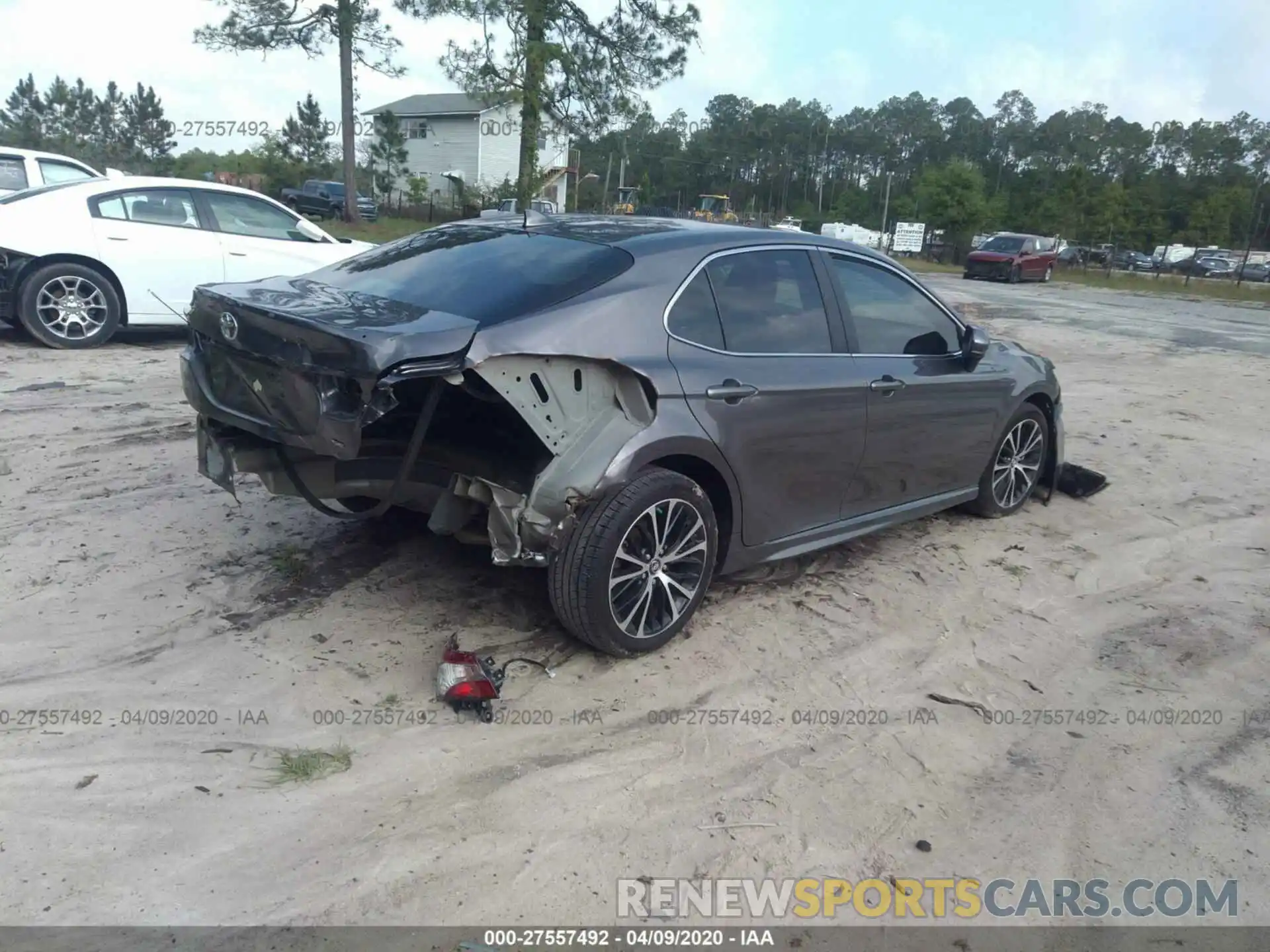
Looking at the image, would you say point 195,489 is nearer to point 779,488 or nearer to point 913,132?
point 779,488

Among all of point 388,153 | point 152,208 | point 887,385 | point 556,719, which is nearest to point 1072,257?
point 388,153

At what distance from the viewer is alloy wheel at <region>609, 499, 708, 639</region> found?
386cm

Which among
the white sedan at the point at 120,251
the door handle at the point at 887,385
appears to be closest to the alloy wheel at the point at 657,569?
the door handle at the point at 887,385

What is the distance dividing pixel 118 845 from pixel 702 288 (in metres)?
2.85

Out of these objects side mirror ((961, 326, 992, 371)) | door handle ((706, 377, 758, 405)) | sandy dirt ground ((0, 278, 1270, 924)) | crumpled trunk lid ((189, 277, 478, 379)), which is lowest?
sandy dirt ground ((0, 278, 1270, 924))

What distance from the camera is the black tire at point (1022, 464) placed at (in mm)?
5816

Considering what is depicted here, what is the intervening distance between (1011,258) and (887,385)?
103ft

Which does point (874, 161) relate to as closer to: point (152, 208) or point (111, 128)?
point (111, 128)

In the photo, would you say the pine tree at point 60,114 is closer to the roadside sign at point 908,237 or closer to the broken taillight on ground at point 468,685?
the roadside sign at point 908,237

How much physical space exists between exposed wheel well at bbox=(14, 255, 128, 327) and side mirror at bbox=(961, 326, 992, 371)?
7576 mm

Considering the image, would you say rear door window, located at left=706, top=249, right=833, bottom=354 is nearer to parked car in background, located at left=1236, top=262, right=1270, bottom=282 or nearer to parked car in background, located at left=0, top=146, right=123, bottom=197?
parked car in background, located at left=0, top=146, right=123, bottom=197

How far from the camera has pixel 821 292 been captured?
4.71 m

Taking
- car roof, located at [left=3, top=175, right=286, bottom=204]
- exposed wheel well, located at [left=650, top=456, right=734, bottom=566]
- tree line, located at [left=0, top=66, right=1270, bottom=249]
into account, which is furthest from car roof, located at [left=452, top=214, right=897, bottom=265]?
tree line, located at [left=0, top=66, right=1270, bottom=249]

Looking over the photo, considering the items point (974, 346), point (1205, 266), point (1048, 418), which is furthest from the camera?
point (1205, 266)
